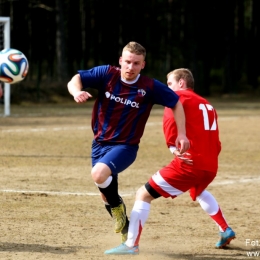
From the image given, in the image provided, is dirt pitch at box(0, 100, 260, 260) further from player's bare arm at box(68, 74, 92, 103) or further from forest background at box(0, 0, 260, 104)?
forest background at box(0, 0, 260, 104)

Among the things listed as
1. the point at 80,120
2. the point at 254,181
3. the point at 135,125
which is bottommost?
the point at 80,120

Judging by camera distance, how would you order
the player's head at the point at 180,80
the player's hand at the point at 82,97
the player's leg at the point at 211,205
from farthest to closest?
the player's head at the point at 180,80
the player's leg at the point at 211,205
the player's hand at the point at 82,97

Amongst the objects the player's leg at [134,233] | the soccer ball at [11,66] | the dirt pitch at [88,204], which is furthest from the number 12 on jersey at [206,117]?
the soccer ball at [11,66]

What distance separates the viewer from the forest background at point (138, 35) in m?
36.5

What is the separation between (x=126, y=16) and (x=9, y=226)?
107ft

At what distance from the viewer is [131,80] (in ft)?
22.1

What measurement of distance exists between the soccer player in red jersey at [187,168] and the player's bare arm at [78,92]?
34.0 inches

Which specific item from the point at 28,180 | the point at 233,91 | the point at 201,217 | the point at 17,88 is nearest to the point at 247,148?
the point at 28,180

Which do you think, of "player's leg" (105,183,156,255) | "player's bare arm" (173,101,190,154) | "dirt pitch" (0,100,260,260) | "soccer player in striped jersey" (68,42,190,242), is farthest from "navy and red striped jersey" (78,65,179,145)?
"dirt pitch" (0,100,260,260)

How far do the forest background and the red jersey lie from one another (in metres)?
25.1

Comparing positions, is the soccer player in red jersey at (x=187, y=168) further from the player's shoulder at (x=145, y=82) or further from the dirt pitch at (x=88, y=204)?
the player's shoulder at (x=145, y=82)

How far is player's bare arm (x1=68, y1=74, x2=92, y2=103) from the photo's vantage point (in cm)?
614

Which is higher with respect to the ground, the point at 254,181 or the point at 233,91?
the point at 254,181

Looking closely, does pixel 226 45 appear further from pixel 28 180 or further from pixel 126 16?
pixel 28 180
